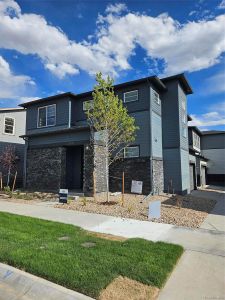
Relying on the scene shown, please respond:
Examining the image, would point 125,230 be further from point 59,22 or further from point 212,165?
point 212,165

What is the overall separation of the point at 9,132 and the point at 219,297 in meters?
23.0

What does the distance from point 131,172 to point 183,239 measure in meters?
11.0

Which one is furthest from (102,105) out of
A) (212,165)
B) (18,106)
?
(212,165)

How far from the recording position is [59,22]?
35.9 feet

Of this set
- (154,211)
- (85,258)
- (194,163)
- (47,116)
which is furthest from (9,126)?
(85,258)

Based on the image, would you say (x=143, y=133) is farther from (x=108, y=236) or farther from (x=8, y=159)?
(x=108, y=236)

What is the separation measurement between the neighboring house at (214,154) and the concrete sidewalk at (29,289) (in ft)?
106

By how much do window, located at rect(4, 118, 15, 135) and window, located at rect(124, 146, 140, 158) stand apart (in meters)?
11.9

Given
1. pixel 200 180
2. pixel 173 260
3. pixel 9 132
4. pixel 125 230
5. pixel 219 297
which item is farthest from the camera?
pixel 200 180

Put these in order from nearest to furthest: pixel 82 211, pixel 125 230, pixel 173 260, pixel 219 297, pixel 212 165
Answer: pixel 219 297, pixel 173 260, pixel 125 230, pixel 82 211, pixel 212 165

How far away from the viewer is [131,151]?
1823 centimetres

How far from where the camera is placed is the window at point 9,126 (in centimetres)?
2339

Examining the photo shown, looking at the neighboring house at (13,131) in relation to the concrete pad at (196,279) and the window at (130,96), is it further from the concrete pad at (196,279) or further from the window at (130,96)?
the concrete pad at (196,279)

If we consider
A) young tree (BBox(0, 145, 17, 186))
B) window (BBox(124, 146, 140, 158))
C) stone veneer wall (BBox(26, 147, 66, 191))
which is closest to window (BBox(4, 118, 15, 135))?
young tree (BBox(0, 145, 17, 186))
